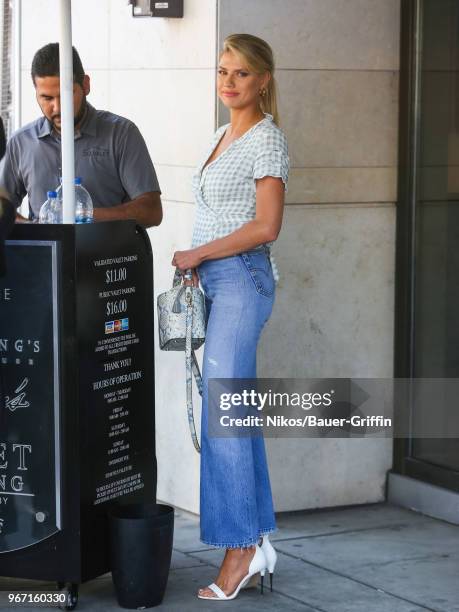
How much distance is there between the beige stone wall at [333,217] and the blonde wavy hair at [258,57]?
0.90 m

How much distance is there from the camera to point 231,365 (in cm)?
492

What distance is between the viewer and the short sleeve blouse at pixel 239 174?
4871 millimetres

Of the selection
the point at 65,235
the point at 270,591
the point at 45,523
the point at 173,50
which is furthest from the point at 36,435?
the point at 173,50

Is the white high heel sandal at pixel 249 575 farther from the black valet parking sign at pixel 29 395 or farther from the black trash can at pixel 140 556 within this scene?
the black valet parking sign at pixel 29 395

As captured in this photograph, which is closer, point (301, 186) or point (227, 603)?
point (227, 603)

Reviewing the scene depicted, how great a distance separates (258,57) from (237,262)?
0.80m

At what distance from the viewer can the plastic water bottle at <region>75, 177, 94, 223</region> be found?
5242 mm

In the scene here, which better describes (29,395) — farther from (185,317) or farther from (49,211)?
(49,211)

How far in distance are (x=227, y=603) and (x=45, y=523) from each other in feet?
2.60

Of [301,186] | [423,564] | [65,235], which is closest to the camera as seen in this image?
[65,235]

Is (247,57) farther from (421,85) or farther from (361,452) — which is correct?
(361,452)

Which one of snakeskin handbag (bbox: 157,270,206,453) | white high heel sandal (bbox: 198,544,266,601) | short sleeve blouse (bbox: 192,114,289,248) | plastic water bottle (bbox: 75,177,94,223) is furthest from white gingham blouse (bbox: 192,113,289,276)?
white high heel sandal (bbox: 198,544,266,601)

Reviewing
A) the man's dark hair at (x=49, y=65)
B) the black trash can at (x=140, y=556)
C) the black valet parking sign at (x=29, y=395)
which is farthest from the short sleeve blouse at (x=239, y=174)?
the black trash can at (x=140, y=556)

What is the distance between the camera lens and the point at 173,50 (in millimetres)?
6203
